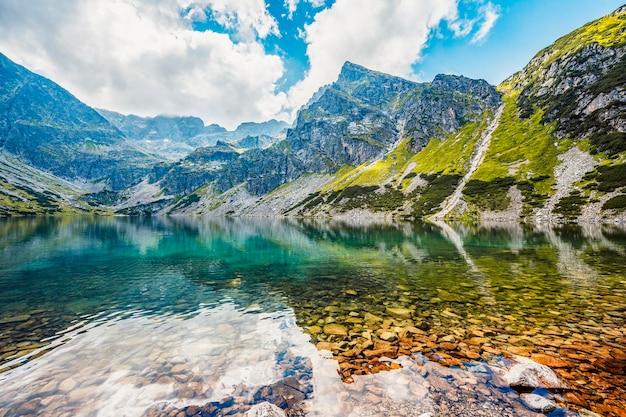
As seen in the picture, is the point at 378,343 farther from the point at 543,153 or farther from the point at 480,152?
the point at 480,152

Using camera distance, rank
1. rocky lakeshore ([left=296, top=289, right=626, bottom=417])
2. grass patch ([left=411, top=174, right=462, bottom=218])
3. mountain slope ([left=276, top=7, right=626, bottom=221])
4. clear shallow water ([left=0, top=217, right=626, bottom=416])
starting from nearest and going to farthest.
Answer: rocky lakeshore ([left=296, top=289, right=626, bottom=417])
clear shallow water ([left=0, top=217, right=626, bottom=416])
mountain slope ([left=276, top=7, right=626, bottom=221])
grass patch ([left=411, top=174, right=462, bottom=218])

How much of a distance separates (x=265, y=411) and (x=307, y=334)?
6964 mm

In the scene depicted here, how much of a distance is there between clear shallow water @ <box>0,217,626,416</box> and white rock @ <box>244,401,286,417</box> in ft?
3.57

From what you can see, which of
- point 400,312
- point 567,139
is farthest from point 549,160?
point 400,312

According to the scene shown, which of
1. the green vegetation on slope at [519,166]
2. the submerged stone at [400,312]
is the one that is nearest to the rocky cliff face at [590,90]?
the green vegetation on slope at [519,166]

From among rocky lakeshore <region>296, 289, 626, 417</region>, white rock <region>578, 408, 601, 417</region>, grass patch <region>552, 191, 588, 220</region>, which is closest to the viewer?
white rock <region>578, 408, 601, 417</region>

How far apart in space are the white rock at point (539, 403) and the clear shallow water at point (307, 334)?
36 cm

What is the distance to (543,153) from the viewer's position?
12975 centimetres

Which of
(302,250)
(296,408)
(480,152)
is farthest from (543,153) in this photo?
(296,408)

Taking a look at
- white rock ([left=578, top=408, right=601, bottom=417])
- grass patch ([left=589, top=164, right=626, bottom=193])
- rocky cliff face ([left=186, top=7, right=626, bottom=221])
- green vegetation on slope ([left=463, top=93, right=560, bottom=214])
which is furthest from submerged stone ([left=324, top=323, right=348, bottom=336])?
green vegetation on slope ([left=463, top=93, right=560, bottom=214])

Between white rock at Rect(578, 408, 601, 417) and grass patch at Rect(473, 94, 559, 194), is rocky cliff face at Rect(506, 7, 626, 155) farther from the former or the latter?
white rock at Rect(578, 408, 601, 417)

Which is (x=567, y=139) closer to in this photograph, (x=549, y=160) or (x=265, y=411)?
(x=549, y=160)

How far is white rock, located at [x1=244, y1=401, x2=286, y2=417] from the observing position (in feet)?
27.9

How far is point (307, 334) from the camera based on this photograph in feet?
50.6
